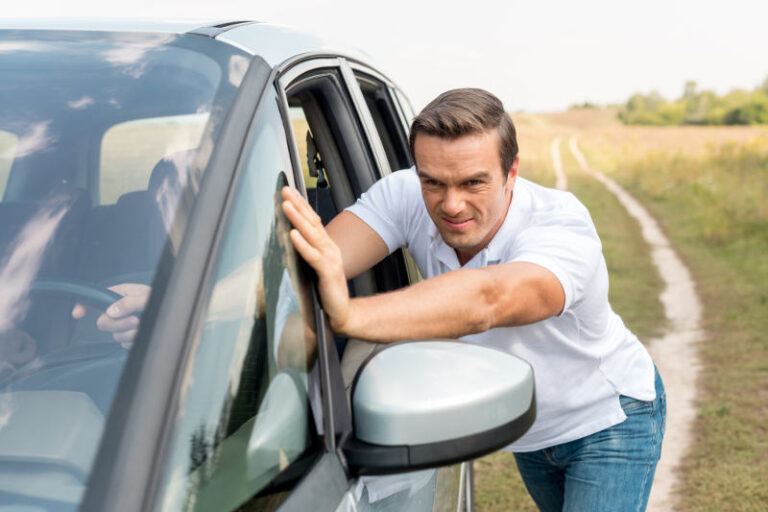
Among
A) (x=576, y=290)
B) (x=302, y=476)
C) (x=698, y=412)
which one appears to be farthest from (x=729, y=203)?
(x=302, y=476)

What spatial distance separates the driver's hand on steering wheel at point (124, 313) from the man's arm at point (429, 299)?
31cm

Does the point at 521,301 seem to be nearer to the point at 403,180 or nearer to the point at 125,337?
the point at 403,180

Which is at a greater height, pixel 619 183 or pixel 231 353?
pixel 231 353

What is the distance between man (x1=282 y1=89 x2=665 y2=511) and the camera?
190 centimetres

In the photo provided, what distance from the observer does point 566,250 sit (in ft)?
6.63

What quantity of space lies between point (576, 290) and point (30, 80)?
4.02 feet

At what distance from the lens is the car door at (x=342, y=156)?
2121mm

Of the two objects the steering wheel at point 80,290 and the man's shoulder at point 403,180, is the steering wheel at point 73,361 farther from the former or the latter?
the man's shoulder at point 403,180

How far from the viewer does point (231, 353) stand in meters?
1.23

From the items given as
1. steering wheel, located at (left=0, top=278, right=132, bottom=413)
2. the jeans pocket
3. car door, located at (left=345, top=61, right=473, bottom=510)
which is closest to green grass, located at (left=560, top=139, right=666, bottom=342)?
car door, located at (left=345, top=61, right=473, bottom=510)

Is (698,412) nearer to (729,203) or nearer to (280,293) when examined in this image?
(280,293)

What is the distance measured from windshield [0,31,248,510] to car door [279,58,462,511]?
521 mm

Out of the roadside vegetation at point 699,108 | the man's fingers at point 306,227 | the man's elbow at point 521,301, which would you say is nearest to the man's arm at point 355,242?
the man's elbow at point 521,301

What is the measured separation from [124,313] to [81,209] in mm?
262
